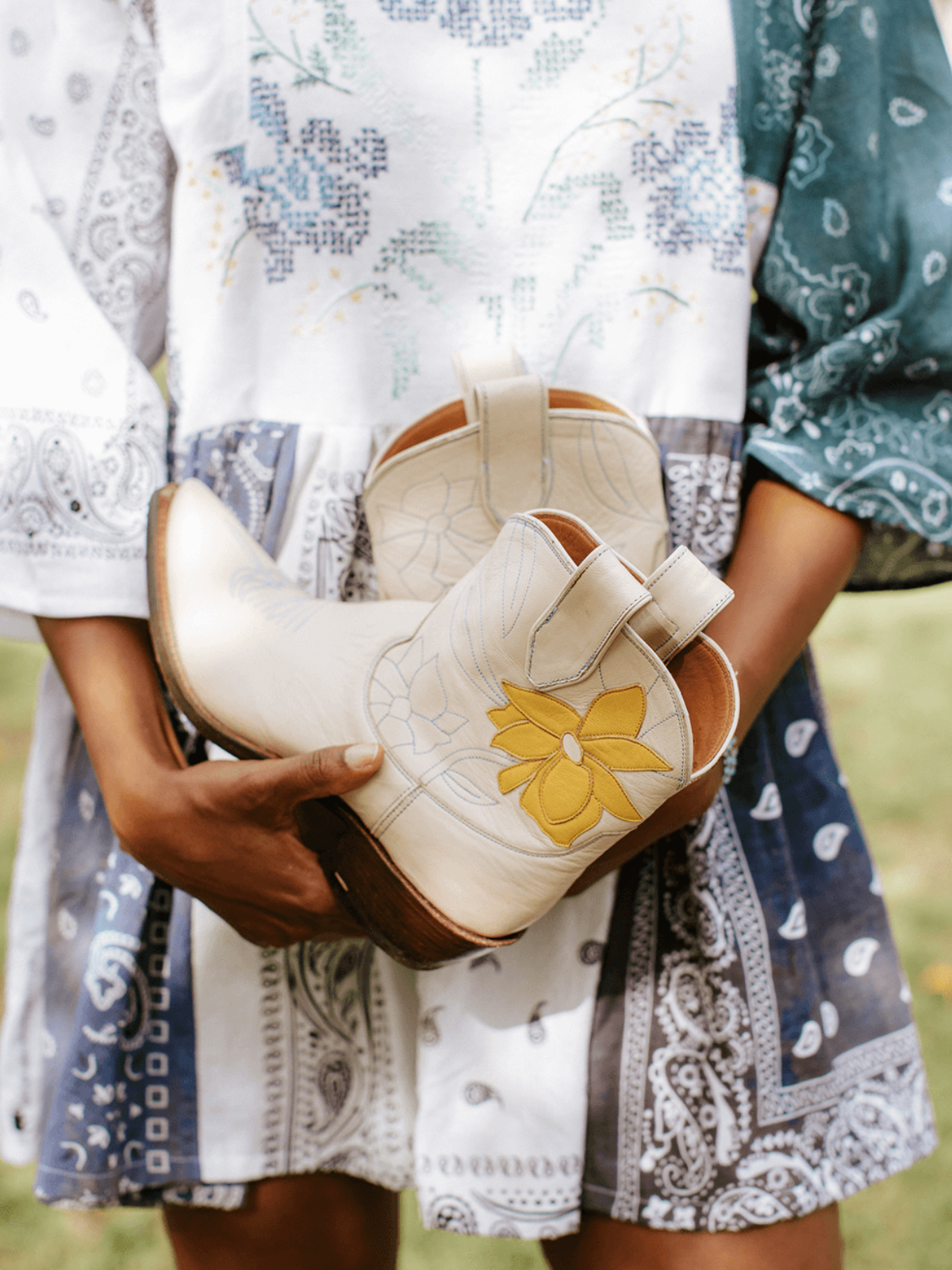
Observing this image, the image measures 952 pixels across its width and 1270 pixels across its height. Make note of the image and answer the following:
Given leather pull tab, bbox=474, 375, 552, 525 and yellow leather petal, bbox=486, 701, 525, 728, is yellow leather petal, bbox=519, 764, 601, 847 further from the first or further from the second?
leather pull tab, bbox=474, 375, 552, 525

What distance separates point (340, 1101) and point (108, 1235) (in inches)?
40.8

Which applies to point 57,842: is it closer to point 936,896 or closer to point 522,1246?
point 522,1246

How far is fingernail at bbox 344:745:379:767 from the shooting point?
0.64m

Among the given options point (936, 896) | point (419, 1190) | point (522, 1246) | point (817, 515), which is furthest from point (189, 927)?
point (936, 896)

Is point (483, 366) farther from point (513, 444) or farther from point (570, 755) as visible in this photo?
point (570, 755)

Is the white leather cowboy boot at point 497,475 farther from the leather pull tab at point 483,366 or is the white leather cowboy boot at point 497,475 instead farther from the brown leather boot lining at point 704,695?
the brown leather boot lining at point 704,695

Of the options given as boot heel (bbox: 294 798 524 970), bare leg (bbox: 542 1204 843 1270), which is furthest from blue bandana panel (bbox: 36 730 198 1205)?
bare leg (bbox: 542 1204 843 1270)

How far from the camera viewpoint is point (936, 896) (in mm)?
2250

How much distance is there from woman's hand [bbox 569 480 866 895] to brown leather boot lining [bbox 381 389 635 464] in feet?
0.55

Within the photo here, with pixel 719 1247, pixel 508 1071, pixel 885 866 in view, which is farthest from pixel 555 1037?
pixel 885 866

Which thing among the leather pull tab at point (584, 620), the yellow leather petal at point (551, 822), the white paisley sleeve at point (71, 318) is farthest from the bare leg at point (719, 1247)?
the white paisley sleeve at point (71, 318)

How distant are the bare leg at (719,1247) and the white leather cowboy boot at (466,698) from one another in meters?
0.37

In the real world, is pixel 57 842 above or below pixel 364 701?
below

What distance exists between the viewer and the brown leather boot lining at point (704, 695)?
0.59 meters
